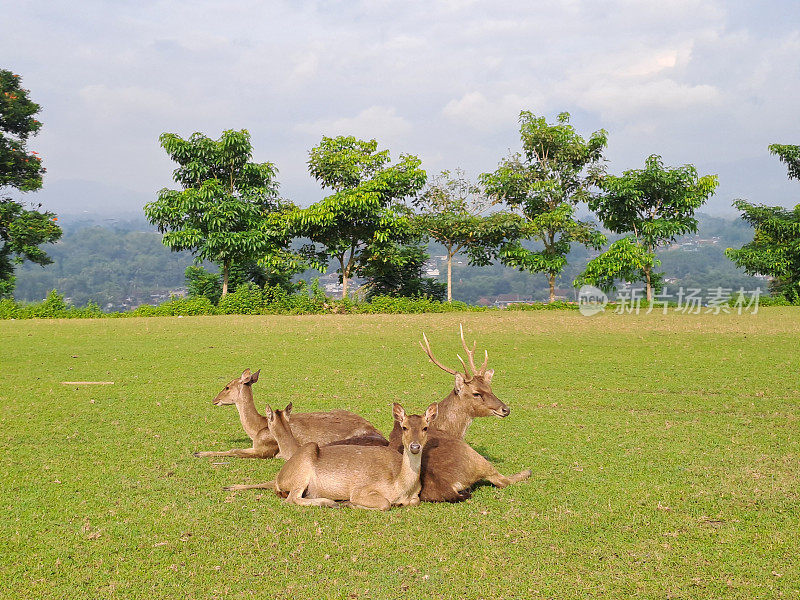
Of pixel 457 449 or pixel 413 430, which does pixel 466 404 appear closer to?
pixel 457 449

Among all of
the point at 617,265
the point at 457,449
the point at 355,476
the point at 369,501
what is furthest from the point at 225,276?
the point at 369,501

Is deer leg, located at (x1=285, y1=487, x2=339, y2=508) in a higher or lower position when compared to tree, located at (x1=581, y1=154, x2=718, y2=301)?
lower

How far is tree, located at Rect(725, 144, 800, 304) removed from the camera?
28406 mm

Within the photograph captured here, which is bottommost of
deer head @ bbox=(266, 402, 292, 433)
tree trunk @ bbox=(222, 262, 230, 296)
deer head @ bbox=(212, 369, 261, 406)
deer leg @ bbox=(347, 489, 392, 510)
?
deer leg @ bbox=(347, 489, 392, 510)

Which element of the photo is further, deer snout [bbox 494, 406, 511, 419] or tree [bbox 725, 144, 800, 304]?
→ tree [bbox 725, 144, 800, 304]

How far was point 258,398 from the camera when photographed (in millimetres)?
9242

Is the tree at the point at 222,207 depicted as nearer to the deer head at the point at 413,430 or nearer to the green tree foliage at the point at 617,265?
the green tree foliage at the point at 617,265

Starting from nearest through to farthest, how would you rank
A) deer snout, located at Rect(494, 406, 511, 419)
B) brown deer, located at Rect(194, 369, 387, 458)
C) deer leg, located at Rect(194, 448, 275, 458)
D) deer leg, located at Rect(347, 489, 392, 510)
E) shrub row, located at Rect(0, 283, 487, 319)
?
1. deer leg, located at Rect(347, 489, 392, 510)
2. deer snout, located at Rect(494, 406, 511, 419)
3. brown deer, located at Rect(194, 369, 387, 458)
4. deer leg, located at Rect(194, 448, 275, 458)
5. shrub row, located at Rect(0, 283, 487, 319)

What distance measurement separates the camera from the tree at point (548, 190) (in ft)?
93.7

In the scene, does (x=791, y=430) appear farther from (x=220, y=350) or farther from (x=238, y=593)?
(x=220, y=350)

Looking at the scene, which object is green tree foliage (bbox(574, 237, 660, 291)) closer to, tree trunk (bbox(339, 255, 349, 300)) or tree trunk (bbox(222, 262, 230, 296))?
tree trunk (bbox(339, 255, 349, 300))

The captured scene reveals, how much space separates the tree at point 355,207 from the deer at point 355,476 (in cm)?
2041

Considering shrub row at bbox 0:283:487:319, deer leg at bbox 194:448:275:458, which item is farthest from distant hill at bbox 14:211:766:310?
deer leg at bbox 194:448:275:458

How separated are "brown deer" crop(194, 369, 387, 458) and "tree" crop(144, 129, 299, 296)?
19.5 m
